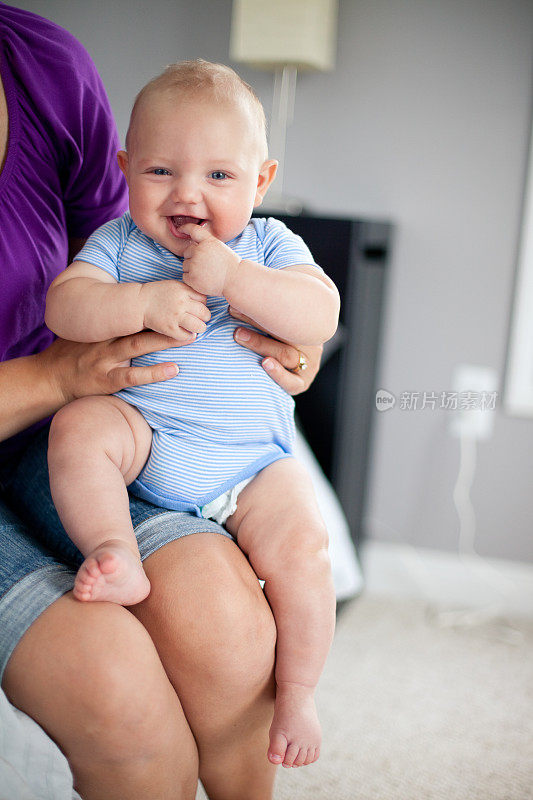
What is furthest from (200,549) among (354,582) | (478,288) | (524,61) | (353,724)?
(524,61)

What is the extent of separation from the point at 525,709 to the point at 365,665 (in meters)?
0.35

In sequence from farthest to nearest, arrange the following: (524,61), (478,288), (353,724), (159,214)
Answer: (478,288) < (524,61) < (353,724) < (159,214)

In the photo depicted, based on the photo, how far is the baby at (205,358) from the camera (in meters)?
0.70

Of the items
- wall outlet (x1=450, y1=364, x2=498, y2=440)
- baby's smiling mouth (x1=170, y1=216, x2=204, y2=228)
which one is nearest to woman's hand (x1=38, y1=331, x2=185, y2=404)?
baby's smiling mouth (x1=170, y1=216, x2=204, y2=228)

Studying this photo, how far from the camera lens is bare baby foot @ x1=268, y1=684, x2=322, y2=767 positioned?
27.6 inches

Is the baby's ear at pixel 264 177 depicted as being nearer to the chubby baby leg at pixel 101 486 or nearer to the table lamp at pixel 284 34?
the chubby baby leg at pixel 101 486

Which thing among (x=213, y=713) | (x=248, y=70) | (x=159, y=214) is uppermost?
(x=248, y=70)

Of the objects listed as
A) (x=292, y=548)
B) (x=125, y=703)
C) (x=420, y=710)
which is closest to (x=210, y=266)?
(x=292, y=548)

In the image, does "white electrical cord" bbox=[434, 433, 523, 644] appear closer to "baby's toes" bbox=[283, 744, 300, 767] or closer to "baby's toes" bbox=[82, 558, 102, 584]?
"baby's toes" bbox=[283, 744, 300, 767]

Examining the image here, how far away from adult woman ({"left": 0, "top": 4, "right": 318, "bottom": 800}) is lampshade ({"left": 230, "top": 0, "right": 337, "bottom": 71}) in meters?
0.89

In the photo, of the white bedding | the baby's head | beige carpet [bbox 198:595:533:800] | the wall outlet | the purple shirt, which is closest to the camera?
the white bedding

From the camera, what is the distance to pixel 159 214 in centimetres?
74

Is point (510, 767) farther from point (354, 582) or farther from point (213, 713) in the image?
point (213, 713)

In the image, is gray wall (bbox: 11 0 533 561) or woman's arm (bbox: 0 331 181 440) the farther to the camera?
gray wall (bbox: 11 0 533 561)
